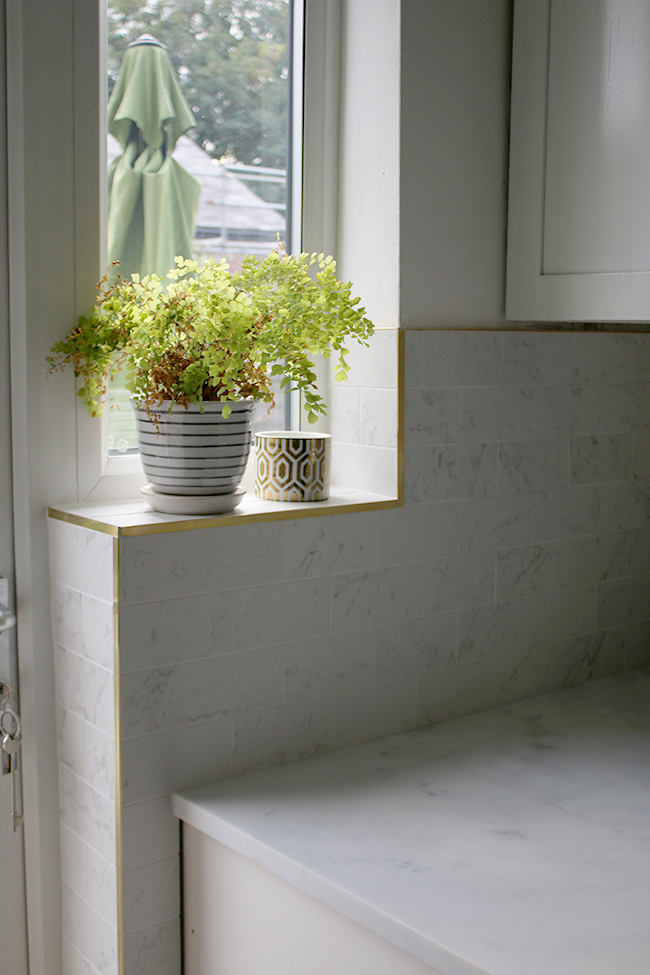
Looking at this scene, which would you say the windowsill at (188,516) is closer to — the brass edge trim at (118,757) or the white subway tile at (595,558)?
the brass edge trim at (118,757)

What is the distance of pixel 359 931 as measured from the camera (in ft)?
3.56

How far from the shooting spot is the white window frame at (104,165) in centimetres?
135

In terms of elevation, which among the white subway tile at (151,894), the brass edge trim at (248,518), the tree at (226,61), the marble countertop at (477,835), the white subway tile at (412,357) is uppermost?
the tree at (226,61)

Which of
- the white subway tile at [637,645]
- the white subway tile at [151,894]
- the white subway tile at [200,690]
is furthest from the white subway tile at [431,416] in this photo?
the white subway tile at [151,894]

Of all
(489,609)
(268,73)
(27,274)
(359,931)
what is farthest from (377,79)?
(359,931)

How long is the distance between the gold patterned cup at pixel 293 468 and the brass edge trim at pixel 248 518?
0.17ft

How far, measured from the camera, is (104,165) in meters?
1.39

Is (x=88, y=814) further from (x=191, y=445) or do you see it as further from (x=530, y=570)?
(x=530, y=570)

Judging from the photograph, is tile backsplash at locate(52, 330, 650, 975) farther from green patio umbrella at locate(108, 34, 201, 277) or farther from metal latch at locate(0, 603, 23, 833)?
green patio umbrella at locate(108, 34, 201, 277)

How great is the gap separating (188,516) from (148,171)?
0.54m

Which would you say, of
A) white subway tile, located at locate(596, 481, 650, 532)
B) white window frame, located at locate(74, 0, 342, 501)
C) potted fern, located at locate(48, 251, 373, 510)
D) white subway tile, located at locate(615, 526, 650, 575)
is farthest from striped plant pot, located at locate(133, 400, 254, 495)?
white subway tile, located at locate(615, 526, 650, 575)

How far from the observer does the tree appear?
4.66ft

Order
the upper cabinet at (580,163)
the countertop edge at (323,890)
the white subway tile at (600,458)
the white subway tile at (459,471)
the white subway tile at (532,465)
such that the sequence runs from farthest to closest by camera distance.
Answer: the white subway tile at (600,458), the white subway tile at (532,465), the white subway tile at (459,471), the upper cabinet at (580,163), the countertop edge at (323,890)

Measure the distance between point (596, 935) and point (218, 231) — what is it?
44.6 inches
